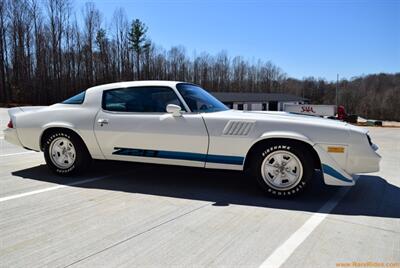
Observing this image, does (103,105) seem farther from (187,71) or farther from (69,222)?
(187,71)

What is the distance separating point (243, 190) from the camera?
4.45m

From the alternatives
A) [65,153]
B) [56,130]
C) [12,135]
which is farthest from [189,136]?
[12,135]

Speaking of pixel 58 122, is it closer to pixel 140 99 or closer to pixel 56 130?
pixel 56 130

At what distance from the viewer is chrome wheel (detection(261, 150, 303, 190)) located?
13.0 feet

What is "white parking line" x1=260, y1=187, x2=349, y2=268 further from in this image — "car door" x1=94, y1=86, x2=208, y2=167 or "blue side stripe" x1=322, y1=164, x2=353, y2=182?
"car door" x1=94, y1=86, x2=208, y2=167

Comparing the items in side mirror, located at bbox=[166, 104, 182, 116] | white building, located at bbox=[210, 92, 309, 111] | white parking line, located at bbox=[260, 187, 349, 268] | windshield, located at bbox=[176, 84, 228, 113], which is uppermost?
white building, located at bbox=[210, 92, 309, 111]

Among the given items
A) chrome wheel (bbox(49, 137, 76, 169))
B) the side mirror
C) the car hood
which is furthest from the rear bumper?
the car hood

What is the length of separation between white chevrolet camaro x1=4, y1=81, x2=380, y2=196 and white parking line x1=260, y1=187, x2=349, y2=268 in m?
0.37

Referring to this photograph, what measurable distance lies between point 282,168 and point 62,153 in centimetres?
351

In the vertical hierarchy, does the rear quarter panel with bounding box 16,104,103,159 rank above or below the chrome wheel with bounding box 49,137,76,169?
above

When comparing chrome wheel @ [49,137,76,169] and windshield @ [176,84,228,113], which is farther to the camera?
chrome wheel @ [49,137,76,169]

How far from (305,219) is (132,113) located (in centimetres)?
280

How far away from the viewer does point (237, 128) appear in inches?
161

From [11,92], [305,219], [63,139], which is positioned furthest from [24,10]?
[305,219]
